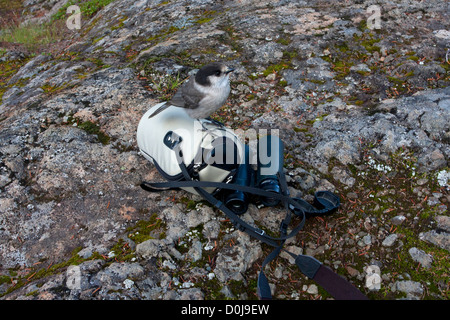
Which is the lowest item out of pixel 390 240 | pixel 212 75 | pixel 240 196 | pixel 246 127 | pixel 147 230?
pixel 390 240

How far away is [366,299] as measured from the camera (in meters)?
2.95

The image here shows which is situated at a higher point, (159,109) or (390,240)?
(159,109)

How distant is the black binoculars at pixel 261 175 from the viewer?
3635mm

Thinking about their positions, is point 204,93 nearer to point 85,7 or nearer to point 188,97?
point 188,97

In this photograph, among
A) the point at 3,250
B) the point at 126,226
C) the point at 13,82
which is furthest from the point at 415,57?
the point at 13,82

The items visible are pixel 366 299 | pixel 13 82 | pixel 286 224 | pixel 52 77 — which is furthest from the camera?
pixel 13 82

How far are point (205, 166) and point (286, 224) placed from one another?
108cm

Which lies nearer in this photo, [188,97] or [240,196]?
[240,196]

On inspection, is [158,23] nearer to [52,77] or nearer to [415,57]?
[52,77]

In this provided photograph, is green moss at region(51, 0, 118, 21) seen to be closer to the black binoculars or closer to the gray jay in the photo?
the gray jay

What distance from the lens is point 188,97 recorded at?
4090 mm

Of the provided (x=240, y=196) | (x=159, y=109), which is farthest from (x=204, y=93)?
(x=240, y=196)

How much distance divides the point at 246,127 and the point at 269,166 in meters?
1.34

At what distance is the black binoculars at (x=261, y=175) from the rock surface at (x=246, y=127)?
0.22 meters
